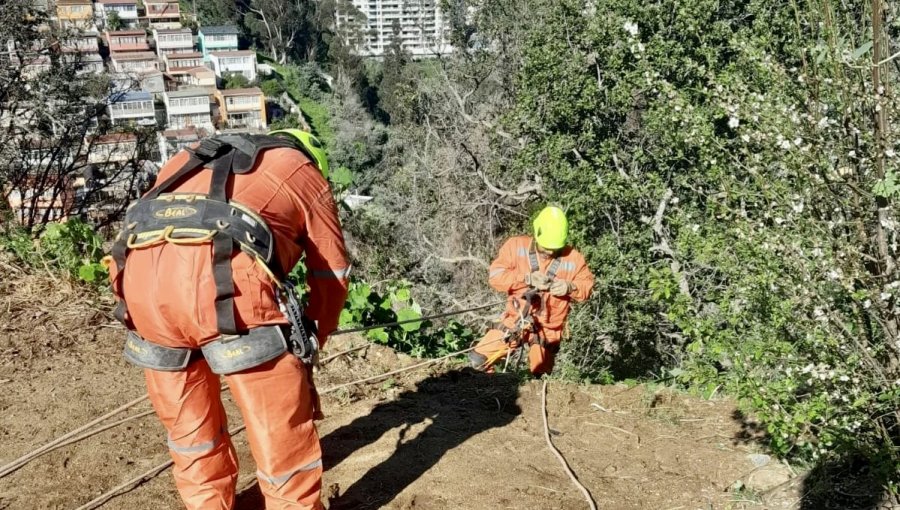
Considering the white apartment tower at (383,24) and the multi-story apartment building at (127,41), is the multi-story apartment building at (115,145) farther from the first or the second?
the multi-story apartment building at (127,41)

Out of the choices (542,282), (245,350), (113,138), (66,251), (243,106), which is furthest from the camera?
(243,106)

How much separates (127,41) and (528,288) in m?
71.5

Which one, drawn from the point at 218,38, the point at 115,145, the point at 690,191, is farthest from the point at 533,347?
the point at 218,38

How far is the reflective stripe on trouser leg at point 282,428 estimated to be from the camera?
2.85 metres

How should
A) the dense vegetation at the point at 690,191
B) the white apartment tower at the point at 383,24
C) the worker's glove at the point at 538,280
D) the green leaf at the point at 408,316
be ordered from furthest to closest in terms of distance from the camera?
the white apartment tower at the point at 383,24 → the green leaf at the point at 408,316 → the worker's glove at the point at 538,280 → the dense vegetation at the point at 690,191

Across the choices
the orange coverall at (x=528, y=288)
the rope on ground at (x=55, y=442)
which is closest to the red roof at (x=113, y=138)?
the rope on ground at (x=55, y=442)

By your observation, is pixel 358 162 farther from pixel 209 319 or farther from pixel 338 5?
pixel 209 319

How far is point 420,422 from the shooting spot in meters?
4.61

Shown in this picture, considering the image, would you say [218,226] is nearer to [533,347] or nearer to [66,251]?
[533,347]

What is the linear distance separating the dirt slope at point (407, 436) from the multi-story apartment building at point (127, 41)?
2578 inches

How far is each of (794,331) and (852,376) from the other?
1.41ft

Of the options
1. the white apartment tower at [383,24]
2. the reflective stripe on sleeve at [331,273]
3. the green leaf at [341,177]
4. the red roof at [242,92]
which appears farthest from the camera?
the red roof at [242,92]

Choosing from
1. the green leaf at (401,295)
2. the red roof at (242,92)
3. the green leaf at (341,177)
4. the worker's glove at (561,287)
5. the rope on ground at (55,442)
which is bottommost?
the rope on ground at (55,442)

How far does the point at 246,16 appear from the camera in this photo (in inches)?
2879
